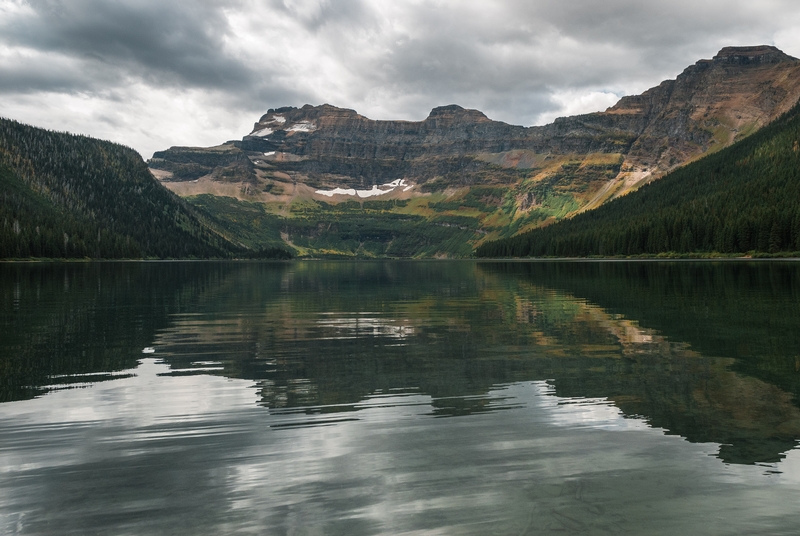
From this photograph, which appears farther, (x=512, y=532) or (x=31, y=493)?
(x=31, y=493)

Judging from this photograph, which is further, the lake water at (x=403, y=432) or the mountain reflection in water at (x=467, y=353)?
the mountain reflection in water at (x=467, y=353)

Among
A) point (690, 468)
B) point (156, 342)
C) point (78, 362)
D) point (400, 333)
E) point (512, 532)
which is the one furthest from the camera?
point (400, 333)

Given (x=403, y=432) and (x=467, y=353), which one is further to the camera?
(x=467, y=353)

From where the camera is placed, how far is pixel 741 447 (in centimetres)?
1387

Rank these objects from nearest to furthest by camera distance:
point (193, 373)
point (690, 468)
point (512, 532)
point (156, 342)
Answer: point (512, 532) < point (690, 468) < point (193, 373) < point (156, 342)

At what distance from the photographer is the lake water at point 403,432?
1055 cm

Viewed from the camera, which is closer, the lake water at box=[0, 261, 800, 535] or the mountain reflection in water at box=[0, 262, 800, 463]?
the lake water at box=[0, 261, 800, 535]

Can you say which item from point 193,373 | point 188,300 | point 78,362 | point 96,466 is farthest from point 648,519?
point 188,300

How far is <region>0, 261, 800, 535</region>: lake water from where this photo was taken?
1055 cm

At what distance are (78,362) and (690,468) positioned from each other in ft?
83.6

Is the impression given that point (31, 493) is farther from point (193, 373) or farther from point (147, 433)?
point (193, 373)

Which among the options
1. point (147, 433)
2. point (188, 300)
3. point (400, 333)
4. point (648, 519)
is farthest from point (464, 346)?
point (188, 300)

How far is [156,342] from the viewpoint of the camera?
32969 millimetres

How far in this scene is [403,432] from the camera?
15438mm
